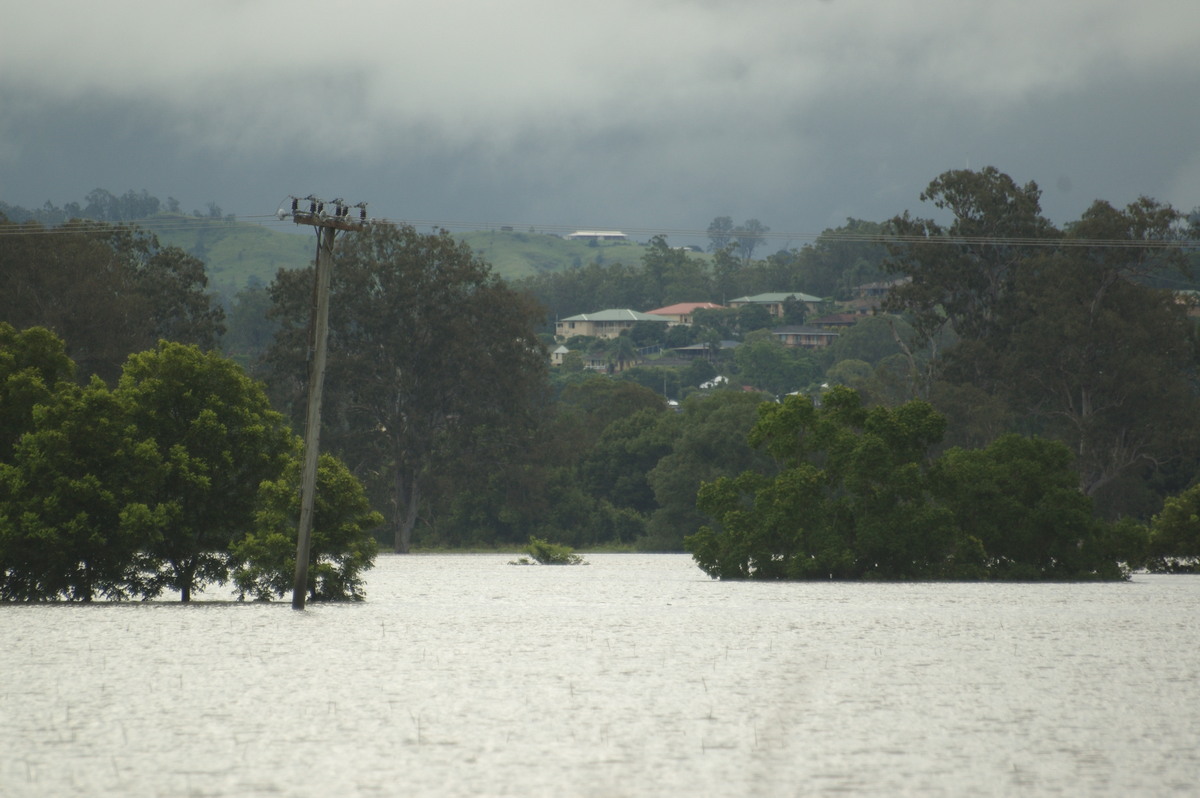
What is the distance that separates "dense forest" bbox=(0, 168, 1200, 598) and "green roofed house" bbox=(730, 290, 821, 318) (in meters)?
100

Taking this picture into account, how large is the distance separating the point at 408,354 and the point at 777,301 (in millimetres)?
134829

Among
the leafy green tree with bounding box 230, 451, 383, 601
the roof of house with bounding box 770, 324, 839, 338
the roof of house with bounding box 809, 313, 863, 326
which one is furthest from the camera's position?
the roof of house with bounding box 809, 313, 863, 326

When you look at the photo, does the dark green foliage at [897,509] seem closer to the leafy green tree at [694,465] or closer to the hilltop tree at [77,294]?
the hilltop tree at [77,294]

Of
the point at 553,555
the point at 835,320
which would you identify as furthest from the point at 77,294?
the point at 835,320

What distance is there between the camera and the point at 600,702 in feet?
45.3

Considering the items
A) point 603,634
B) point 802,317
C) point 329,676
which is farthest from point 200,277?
point 802,317

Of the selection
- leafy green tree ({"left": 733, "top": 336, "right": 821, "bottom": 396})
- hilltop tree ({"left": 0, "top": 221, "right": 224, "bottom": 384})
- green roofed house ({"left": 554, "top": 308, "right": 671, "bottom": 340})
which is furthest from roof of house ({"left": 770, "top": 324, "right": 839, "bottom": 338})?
hilltop tree ({"left": 0, "top": 221, "right": 224, "bottom": 384})

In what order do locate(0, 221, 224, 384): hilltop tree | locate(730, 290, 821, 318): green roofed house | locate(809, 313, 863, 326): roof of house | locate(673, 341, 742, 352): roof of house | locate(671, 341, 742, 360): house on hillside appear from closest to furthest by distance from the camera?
1. locate(0, 221, 224, 384): hilltop tree
2. locate(809, 313, 863, 326): roof of house
3. locate(671, 341, 742, 360): house on hillside
4. locate(673, 341, 742, 352): roof of house
5. locate(730, 290, 821, 318): green roofed house

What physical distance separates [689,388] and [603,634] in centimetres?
12290

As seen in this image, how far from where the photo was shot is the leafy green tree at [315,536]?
2628 centimetres

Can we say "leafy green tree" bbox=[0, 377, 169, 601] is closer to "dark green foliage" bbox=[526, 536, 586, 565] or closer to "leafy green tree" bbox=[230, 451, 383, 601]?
"leafy green tree" bbox=[230, 451, 383, 601]

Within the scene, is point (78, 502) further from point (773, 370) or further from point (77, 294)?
point (773, 370)

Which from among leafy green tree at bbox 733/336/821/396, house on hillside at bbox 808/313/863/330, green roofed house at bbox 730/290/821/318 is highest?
green roofed house at bbox 730/290/821/318

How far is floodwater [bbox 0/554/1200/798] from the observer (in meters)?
10.3
